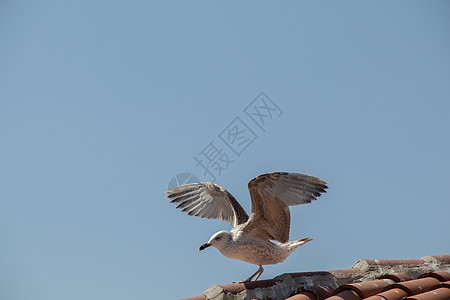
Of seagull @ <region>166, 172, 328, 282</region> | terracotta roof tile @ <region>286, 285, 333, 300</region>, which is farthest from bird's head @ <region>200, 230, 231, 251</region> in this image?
terracotta roof tile @ <region>286, 285, 333, 300</region>

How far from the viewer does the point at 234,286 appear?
423 centimetres

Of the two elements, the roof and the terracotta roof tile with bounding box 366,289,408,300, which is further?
the roof

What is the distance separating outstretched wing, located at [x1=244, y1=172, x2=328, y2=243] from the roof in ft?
2.81

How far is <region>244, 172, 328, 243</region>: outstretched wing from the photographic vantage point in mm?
5410

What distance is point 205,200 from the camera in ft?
22.4

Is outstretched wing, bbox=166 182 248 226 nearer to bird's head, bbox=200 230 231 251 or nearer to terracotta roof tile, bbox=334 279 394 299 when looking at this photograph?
bird's head, bbox=200 230 231 251

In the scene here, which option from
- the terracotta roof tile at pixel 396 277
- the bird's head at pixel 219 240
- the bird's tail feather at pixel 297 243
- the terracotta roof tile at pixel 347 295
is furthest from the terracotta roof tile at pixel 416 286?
the bird's head at pixel 219 240

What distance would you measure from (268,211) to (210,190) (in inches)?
57.3

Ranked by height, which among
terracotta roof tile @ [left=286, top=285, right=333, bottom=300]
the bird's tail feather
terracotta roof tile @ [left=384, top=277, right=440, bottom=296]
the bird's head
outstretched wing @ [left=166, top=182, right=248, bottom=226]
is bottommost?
terracotta roof tile @ [left=384, top=277, right=440, bottom=296]

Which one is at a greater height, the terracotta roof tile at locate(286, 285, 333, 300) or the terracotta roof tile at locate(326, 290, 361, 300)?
the terracotta roof tile at locate(286, 285, 333, 300)

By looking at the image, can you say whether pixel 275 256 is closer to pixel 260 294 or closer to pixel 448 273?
pixel 260 294

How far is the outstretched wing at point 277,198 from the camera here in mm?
5410

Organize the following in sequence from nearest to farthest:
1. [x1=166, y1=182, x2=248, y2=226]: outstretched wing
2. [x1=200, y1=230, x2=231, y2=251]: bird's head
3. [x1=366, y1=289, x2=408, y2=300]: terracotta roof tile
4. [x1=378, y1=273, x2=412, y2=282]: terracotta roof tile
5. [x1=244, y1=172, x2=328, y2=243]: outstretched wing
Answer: [x1=366, y1=289, x2=408, y2=300]: terracotta roof tile → [x1=378, y1=273, x2=412, y2=282]: terracotta roof tile → [x1=200, y1=230, x2=231, y2=251]: bird's head → [x1=244, y1=172, x2=328, y2=243]: outstretched wing → [x1=166, y1=182, x2=248, y2=226]: outstretched wing

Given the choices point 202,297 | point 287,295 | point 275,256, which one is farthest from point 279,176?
point 202,297
